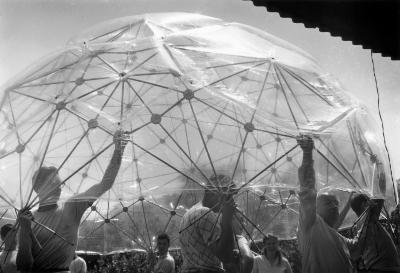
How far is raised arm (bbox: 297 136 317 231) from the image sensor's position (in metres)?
5.29

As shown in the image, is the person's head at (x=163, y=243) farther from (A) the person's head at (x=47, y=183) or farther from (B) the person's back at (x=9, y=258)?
(A) the person's head at (x=47, y=183)

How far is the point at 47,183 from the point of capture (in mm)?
5555

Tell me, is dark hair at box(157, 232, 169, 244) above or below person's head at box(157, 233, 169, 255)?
above

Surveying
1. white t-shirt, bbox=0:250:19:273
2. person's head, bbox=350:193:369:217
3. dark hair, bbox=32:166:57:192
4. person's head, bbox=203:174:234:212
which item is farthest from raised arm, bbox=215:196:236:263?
white t-shirt, bbox=0:250:19:273

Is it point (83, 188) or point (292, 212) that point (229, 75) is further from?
point (292, 212)

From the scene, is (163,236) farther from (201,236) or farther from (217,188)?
(217,188)

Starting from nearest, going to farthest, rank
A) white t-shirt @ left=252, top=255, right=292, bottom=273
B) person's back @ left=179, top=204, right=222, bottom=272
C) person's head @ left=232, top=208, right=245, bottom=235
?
person's back @ left=179, top=204, right=222, bottom=272 < person's head @ left=232, top=208, right=245, bottom=235 < white t-shirt @ left=252, top=255, right=292, bottom=273

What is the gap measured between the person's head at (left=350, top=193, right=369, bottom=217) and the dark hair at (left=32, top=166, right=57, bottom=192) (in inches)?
149

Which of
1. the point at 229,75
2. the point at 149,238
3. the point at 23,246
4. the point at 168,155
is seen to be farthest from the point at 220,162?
the point at 149,238

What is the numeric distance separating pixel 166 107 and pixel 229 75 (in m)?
0.86

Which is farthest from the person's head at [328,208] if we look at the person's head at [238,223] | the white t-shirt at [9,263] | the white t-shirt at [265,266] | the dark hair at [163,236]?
the white t-shirt at [9,263]

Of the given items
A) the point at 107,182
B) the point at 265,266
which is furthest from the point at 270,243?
the point at 107,182

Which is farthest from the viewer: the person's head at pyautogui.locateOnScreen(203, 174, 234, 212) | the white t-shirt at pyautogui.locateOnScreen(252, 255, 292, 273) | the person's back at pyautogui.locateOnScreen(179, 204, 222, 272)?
the white t-shirt at pyautogui.locateOnScreen(252, 255, 292, 273)

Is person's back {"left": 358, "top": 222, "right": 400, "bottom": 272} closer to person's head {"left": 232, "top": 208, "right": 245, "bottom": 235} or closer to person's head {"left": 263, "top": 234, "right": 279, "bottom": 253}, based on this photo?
person's head {"left": 263, "top": 234, "right": 279, "bottom": 253}
